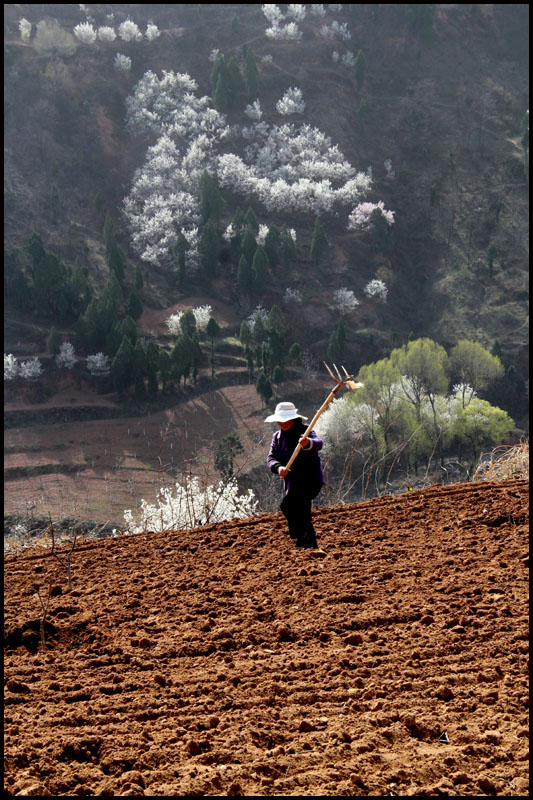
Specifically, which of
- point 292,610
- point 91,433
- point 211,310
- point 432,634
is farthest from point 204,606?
point 211,310

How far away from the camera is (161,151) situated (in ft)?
174

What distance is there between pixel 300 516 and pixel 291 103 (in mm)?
55450

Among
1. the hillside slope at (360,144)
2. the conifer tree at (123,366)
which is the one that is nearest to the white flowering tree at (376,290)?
the hillside slope at (360,144)

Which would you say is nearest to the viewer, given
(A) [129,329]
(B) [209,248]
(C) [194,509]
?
(C) [194,509]

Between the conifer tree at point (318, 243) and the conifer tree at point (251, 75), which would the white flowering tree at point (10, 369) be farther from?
the conifer tree at point (251, 75)

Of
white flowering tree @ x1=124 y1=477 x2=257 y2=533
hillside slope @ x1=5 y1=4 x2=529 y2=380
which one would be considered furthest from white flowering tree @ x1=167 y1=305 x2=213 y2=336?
white flowering tree @ x1=124 y1=477 x2=257 y2=533

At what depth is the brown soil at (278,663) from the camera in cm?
261

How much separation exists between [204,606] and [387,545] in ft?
5.20

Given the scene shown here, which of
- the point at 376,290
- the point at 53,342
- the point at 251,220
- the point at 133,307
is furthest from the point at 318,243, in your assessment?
the point at 53,342

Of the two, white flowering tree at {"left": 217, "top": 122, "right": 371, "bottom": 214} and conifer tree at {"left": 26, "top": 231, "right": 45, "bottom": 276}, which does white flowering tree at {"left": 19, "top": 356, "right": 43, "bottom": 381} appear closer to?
conifer tree at {"left": 26, "top": 231, "right": 45, "bottom": 276}

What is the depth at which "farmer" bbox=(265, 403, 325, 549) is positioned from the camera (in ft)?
17.4

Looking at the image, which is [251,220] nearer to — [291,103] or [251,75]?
[291,103]

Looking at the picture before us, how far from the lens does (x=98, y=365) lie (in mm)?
36031

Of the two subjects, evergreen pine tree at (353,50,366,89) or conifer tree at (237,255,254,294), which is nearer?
conifer tree at (237,255,254,294)
